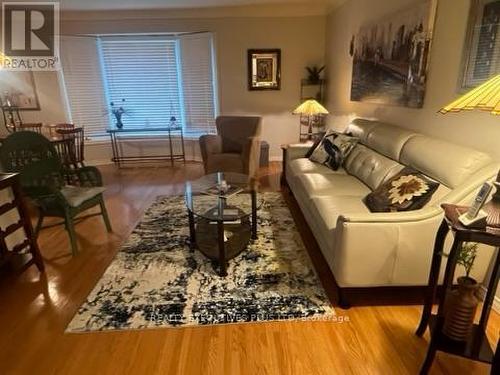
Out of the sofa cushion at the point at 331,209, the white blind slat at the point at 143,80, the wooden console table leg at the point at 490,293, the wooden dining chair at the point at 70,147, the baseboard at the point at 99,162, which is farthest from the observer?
the baseboard at the point at 99,162

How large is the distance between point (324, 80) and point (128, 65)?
3.28 m

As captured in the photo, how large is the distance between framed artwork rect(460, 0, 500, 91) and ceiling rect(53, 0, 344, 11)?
9.14 feet

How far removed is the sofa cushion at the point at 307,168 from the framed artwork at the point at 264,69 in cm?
217

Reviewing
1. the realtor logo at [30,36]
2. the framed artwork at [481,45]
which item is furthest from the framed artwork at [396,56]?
the realtor logo at [30,36]

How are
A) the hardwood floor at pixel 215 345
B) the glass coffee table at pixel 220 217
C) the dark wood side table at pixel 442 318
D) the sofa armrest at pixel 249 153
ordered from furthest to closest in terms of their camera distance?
1. the sofa armrest at pixel 249 153
2. the glass coffee table at pixel 220 217
3. the hardwood floor at pixel 215 345
4. the dark wood side table at pixel 442 318

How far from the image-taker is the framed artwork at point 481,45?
5.74ft

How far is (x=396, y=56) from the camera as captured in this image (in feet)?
9.40

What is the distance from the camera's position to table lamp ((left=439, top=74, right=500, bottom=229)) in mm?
1126

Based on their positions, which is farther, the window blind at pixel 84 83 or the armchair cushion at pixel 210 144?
the window blind at pixel 84 83

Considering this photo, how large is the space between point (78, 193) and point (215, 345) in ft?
6.05

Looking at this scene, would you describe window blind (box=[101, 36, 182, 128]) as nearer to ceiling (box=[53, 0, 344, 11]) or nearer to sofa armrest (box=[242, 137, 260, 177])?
ceiling (box=[53, 0, 344, 11])

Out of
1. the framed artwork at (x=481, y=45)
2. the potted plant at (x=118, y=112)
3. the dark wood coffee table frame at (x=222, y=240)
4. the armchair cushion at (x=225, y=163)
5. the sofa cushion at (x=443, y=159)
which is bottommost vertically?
the dark wood coffee table frame at (x=222, y=240)

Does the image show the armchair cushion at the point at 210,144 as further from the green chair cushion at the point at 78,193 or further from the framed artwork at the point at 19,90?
the framed artwork at the point at 19,90

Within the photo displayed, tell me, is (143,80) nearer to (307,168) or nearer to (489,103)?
(307,168)
